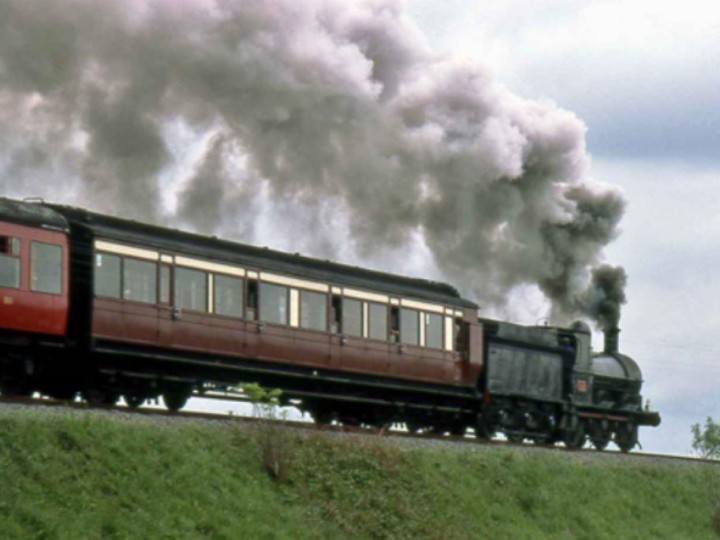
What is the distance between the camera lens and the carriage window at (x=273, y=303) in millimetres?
30047

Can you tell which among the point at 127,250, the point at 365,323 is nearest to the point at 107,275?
the point at 127,250

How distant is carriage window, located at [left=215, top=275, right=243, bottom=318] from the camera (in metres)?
29.1

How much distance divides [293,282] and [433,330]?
5.11 m

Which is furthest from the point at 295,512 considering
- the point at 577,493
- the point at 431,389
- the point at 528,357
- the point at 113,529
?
the point at 528,357

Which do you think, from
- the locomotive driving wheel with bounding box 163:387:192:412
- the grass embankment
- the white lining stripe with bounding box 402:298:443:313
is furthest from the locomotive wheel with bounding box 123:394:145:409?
the white lining stripe with bounding box 402:298:443:313

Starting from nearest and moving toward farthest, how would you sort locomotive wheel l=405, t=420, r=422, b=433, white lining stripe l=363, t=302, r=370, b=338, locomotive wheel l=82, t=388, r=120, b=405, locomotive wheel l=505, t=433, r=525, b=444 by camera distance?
locomotive wheel l=82, t=388, r=120, b=405 < white lining stripe l=363, t=302, r=370, b=338 < locomotive wheel l=405, t=420, r=422, b=433 < locomotive wheel l=505, t=433, r=525, b=444

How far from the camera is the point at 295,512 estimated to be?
72.0 feet

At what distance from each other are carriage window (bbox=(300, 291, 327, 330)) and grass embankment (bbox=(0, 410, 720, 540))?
15.1ft

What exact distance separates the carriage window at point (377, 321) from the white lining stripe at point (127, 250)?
6316mm

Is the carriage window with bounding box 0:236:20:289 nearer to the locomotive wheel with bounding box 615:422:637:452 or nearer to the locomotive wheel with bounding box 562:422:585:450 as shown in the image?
the locomotive wheel with bounding box 562:422:585:450

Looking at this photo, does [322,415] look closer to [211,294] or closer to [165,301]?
[211,294]

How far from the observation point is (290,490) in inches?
896

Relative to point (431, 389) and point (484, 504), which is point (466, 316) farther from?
point (484, 504)

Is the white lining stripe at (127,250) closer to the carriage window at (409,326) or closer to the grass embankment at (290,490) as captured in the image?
the grass embankment at (290,490)
